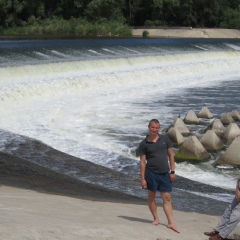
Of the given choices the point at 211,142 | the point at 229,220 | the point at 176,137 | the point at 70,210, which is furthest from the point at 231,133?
the point at 229,220

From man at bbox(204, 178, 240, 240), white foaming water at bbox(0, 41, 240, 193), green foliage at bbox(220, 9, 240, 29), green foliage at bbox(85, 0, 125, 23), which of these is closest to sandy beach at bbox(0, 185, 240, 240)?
man at bbox(204, 178, 240, 240)

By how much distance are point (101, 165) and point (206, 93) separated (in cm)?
1505

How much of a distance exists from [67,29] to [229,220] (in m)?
55.0

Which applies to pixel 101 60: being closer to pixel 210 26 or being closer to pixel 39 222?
pixel 39 222

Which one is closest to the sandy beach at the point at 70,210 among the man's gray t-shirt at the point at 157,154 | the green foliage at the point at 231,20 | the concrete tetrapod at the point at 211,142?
the man's gray t-shirt at the point at 157,154

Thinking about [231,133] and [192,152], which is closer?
[192,152]

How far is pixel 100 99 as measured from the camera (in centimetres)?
2369

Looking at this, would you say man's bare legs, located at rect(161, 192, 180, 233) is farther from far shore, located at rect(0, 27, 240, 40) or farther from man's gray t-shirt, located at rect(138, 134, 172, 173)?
far shore, located at rect(0, 27, 240, 40)

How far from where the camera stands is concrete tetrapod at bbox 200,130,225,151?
14945mm

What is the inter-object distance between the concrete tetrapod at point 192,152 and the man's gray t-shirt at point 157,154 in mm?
6335

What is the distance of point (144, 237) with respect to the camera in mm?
7227

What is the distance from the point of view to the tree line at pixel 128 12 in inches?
2532

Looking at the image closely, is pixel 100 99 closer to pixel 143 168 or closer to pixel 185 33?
pixel 143 168

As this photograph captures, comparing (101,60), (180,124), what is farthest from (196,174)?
(101,60)
